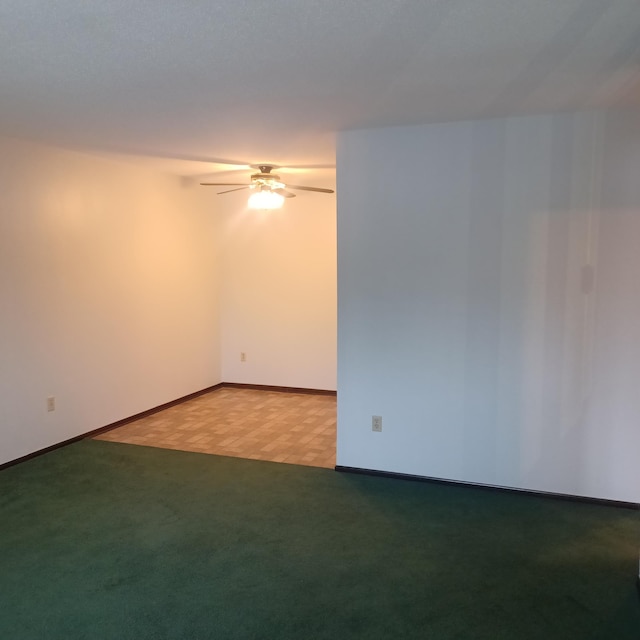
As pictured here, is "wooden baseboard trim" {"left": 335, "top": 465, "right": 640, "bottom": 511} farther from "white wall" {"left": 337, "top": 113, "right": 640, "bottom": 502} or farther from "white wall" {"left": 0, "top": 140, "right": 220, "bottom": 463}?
"white wall" {"left": 0, "top": 140, "right": 220, "bottom": 463}

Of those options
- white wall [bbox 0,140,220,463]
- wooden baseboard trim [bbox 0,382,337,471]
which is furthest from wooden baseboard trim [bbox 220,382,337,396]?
white wall [bbox 0,140,220,463]

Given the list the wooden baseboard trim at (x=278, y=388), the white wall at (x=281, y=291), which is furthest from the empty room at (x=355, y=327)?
the wooden baseboard trim at (x=278, y=388)

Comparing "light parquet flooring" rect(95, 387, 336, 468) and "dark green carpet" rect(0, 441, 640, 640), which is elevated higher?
"light parquet flooring" rect(95, 387, 336, 468)

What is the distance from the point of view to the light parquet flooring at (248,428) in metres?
4.14

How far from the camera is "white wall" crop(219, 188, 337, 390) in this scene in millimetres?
5840

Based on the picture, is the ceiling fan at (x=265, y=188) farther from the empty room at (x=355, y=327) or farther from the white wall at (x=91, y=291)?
the white wall at (x=91, y=291)

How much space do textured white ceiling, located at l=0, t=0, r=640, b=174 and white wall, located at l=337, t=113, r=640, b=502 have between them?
27cm

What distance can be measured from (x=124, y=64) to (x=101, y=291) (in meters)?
2.60

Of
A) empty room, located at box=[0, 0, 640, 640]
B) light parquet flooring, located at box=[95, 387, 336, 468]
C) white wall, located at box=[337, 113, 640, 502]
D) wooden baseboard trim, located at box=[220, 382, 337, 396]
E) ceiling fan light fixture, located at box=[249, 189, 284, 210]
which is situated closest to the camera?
empty room, located at box=[0, 0, 640, 640]

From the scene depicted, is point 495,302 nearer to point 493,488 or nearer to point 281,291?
point 493,488

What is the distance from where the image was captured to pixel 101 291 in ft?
14.8

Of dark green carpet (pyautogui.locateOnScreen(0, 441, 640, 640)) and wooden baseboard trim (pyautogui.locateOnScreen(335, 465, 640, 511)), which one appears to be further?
wooden baseboard trim (pyautogui.locateOnScreen(335, 465, 640, 511))

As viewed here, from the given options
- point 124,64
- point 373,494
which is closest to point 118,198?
point 124,64

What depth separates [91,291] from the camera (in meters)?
4.42
